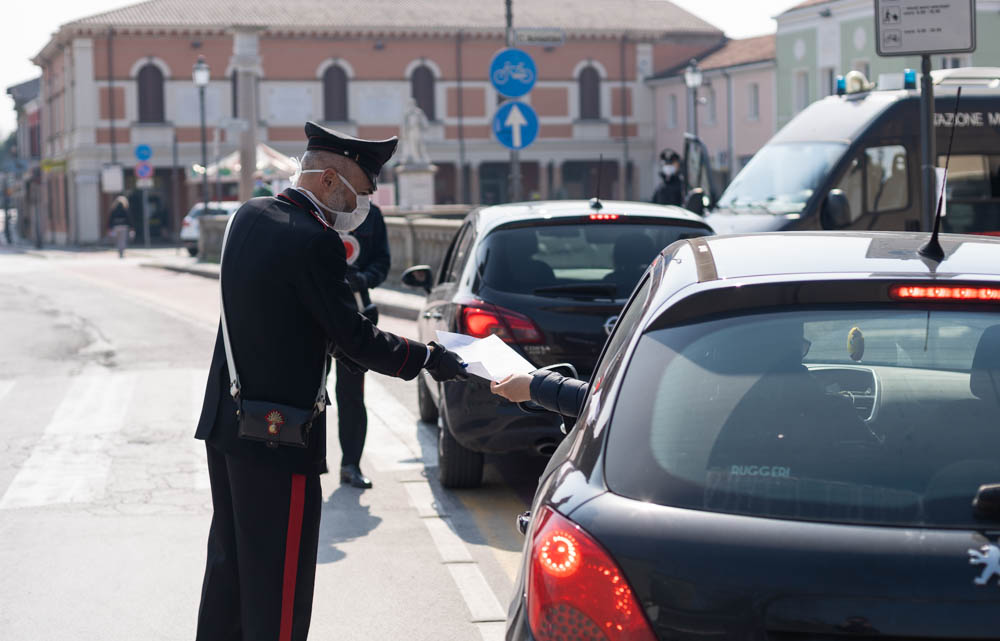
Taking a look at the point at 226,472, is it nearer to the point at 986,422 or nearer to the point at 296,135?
the point at 986,422

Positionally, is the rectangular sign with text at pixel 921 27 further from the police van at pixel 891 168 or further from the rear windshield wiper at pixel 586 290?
the police van at pixel 891 168

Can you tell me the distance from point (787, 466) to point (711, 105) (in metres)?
60.3

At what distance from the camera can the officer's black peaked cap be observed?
13.9 feet

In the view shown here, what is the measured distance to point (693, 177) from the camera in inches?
661

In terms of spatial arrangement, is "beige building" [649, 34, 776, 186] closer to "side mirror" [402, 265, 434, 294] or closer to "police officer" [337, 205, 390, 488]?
"side mirror" [402, 265, 434, 294]

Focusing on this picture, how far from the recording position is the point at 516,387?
14.4ft

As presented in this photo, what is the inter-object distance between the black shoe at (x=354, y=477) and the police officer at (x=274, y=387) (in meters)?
3.89

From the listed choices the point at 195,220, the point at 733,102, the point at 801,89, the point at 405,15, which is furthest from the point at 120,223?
the point at 733,102

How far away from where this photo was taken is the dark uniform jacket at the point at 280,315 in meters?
3.99

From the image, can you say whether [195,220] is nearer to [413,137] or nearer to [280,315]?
[413,137]

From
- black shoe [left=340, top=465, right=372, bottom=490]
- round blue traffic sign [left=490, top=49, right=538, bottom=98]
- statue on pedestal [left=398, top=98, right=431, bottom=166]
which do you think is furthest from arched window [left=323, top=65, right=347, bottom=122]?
black shoe [left=340, top=465, right=372, bottom=490]

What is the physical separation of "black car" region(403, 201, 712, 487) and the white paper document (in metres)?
2.33

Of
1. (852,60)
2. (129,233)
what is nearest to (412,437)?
(852,60)

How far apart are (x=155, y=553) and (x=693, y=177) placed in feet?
36.8
